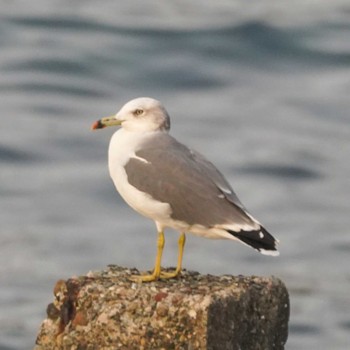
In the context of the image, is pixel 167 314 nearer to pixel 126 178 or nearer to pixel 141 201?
pixel 141 201

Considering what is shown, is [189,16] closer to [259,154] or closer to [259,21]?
[259,21]

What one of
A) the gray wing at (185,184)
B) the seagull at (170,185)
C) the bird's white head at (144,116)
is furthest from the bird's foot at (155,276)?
the bird's white head at (144,116)

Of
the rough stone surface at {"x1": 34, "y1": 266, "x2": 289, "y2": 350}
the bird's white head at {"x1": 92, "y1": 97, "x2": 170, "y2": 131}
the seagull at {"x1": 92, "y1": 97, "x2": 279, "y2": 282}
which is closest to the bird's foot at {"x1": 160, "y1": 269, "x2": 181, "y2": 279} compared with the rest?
the seagull at {"x1": 92, "y1": 97, "x2": 279, "y2": 282}

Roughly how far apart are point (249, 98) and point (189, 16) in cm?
399

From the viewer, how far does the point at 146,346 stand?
24.0 ft

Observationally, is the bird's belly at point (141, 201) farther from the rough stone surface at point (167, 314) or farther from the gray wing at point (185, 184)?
the rough stone surface at point (167, 314)

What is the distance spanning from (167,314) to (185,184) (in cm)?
89

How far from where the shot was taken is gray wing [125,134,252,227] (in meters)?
7.91

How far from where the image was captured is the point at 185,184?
7.98 m

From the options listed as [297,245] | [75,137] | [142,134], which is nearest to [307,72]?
[75,137]

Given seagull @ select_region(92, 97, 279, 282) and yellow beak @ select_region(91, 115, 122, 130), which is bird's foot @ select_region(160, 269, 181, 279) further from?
yellow beak @ select_region(91, 115, 122, 130)

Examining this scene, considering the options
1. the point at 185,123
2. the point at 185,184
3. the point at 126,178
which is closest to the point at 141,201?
the point at 126,178


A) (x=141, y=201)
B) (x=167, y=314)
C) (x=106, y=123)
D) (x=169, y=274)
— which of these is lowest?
(x=167, y=314)

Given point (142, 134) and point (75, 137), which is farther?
point (75, 137)
